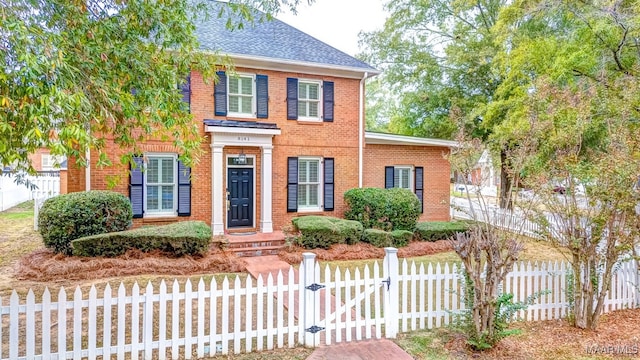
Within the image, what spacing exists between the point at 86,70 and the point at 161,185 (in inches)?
260

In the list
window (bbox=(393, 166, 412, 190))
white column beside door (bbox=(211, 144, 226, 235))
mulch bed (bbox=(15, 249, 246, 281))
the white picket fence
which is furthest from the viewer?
the white picket fence

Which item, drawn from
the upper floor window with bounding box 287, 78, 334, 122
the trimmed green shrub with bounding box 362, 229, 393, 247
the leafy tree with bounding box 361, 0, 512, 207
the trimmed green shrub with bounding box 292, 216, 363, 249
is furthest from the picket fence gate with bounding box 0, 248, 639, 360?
the leafy tree with bounding box 361, 0, 512, 207

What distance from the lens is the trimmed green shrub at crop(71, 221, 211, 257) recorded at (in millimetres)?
8219

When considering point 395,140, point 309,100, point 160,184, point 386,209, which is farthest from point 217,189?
point 395,140

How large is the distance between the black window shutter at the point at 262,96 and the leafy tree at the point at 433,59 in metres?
9.61

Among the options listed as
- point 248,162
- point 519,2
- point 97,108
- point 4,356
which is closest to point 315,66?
point 248,162

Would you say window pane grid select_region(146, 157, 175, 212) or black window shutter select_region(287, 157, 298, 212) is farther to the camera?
black window shutter select_region(287, 157, 298, 212)

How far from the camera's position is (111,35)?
4.88 m

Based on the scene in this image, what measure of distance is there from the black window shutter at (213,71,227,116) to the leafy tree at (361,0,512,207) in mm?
10468

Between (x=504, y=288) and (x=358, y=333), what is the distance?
7.65 ft

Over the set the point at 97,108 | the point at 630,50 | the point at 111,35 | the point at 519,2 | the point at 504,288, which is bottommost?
the point at 504,288

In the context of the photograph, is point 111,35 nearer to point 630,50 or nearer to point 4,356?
point 4,356

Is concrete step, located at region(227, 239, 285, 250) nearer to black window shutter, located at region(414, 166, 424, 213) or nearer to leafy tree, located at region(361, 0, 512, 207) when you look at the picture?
black window shutter, located at region(414, 166, 424, 213)

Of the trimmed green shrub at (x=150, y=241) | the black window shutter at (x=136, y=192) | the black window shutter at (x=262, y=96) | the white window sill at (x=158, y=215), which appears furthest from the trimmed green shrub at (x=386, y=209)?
the black window shutter at (x=136, y=192)
